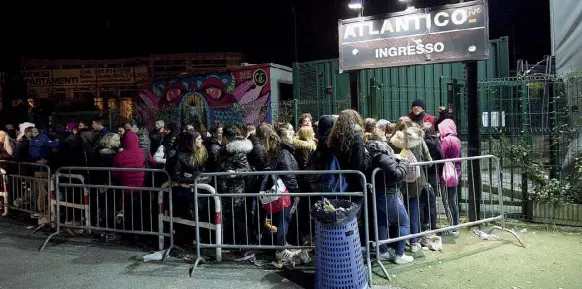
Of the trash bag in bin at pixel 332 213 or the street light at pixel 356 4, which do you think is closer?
the trash bag in bin at pixel 332 213

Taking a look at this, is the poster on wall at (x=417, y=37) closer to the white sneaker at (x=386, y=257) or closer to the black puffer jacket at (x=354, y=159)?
the black puffer jacket at (x=354, y=159)

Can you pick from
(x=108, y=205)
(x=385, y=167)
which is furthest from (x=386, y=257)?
(x=108, y=205)

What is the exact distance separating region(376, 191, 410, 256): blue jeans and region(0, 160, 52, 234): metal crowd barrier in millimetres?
5728

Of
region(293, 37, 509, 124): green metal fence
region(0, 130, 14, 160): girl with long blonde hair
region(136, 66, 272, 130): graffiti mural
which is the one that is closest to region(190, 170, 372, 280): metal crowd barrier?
region(293, 37, 509, 124): green metal fence

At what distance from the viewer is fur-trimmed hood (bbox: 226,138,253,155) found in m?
5.91

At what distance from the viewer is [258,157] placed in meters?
6.14

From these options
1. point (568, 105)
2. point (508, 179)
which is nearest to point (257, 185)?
point (508, 179)

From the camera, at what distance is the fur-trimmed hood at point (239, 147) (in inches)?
233

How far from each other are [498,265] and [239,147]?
11.9 ft

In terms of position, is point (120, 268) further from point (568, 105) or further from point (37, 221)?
point (568, 105)

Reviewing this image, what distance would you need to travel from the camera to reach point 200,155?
20.0ft

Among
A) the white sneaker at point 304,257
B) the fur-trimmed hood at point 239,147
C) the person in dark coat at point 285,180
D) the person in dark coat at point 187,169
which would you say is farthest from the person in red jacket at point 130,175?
the white sneaker at point 304,257

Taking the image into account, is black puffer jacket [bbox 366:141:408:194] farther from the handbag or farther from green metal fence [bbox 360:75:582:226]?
green metal fence [bbox 360:75:582:226]

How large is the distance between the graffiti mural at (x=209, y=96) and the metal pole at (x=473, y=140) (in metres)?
8.20
